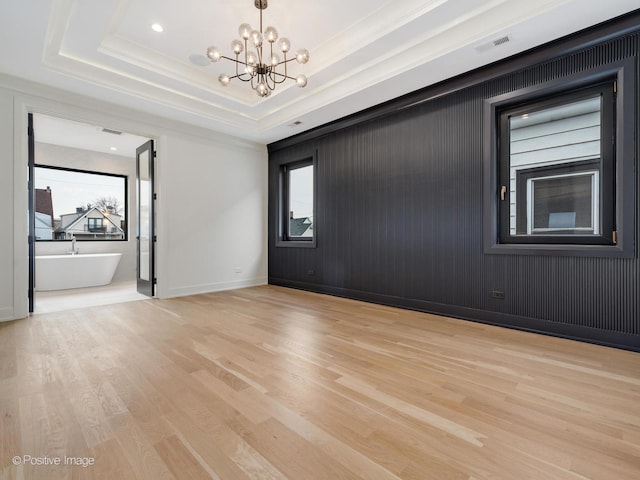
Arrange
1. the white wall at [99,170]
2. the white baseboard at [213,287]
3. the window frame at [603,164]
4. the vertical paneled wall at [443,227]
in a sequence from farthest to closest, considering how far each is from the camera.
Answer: the white wall at [99,170] < the white baseboard at [213,287] < the vertical paneled wall at [443,227] < the window frame at [603,164]

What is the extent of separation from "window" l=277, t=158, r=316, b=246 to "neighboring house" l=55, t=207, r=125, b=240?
13.2 feet

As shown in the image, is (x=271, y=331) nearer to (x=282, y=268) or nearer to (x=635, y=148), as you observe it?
(x=282, y=268)

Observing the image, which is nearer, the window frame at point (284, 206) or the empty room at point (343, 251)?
the empty room at point (343, 251)

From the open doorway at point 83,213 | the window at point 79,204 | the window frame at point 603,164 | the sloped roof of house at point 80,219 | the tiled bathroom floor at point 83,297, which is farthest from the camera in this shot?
the sloped roof of house at point 80,219

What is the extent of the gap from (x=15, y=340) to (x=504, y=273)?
484cm

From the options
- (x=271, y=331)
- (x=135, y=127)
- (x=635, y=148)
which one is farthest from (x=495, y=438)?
(x=135, y=127)

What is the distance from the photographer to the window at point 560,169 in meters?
2.76

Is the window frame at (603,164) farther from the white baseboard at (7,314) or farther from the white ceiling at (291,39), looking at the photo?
the white baseboard at (7,314)

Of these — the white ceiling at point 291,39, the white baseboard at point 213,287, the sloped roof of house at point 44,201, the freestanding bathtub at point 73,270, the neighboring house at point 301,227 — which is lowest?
the white baseboard at point 213,287

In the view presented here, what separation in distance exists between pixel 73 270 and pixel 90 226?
138cm

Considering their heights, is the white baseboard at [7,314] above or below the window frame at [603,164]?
below

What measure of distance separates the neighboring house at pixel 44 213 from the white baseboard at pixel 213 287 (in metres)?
3.59

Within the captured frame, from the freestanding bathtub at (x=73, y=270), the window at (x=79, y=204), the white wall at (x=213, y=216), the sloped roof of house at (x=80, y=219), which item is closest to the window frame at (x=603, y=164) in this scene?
the white wall at (x=213, y=216)

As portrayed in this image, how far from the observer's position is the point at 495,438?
142 centimetres
